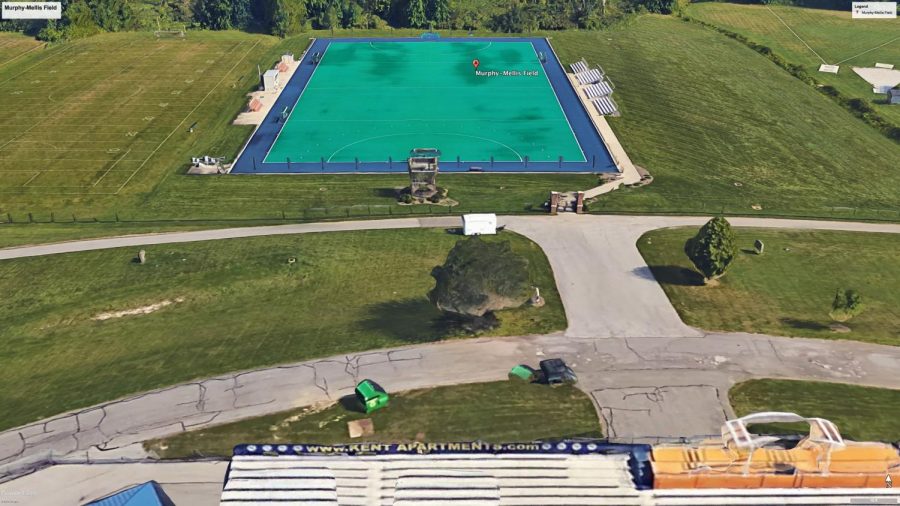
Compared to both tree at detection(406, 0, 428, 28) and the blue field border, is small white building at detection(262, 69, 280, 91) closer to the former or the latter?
the blue field border

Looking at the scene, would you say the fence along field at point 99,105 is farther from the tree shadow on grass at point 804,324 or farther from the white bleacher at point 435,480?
the tree shadow on grass at point 804,324

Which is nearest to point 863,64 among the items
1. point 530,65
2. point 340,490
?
point 530,65

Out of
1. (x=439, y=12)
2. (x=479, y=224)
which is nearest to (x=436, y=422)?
(x=479, y=224)

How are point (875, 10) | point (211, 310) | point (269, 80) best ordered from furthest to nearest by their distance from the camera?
1. point (875, 10)
2. point (269, 80)
3. point (211, 310)

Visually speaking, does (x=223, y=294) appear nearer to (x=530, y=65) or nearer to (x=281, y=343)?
(x=281, y=343)

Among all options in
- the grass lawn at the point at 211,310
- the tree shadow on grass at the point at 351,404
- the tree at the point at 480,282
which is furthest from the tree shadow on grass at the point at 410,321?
the tree shadow on grass at the point at 351,404

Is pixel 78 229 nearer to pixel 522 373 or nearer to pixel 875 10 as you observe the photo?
pixel 522 373

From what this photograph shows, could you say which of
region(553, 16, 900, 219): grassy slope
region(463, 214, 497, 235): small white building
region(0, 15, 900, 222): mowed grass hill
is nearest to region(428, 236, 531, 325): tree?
region(463, 214, 497, 235): small white building
